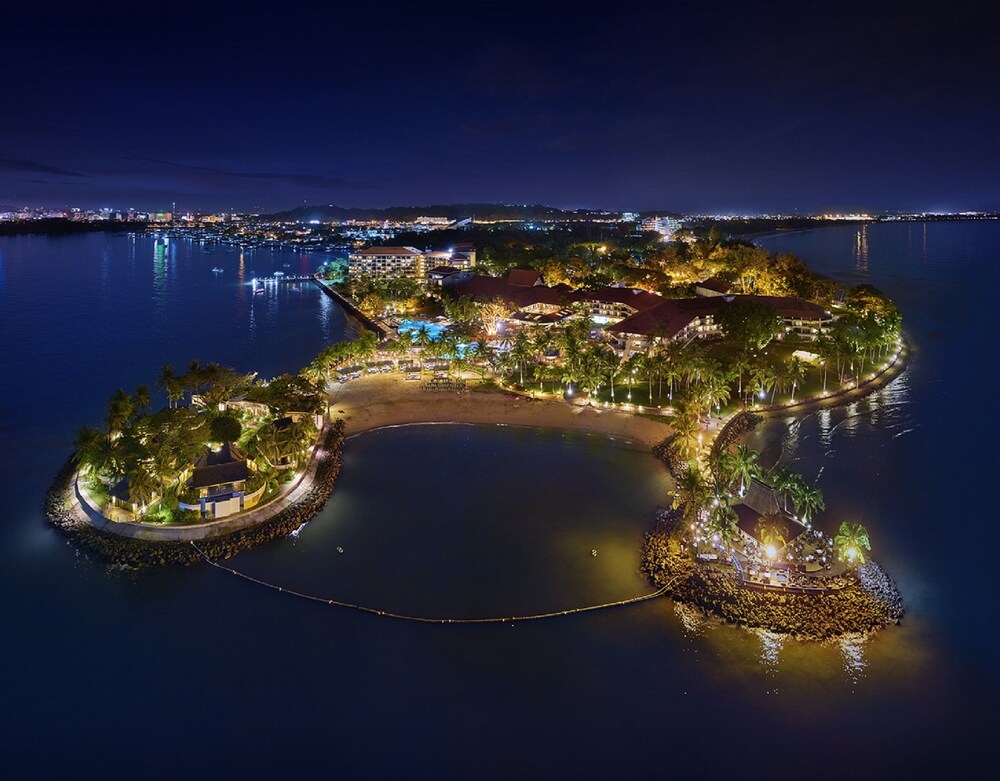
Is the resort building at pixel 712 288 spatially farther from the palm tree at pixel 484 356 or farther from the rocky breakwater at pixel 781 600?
the rocky breakwater at pixel 781 600

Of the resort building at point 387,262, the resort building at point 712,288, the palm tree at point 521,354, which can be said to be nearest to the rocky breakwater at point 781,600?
the palm tree at point 521,354

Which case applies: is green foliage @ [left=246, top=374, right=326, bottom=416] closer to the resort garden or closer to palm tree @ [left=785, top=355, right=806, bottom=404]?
the resort garden

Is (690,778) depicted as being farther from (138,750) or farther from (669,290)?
(669,290)

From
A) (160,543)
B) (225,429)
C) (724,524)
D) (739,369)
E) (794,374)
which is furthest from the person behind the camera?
(794,374)

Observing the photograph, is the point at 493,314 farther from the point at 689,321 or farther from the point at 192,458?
the point at 192,458

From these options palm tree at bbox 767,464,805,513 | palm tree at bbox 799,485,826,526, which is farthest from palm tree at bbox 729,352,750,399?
palm tree at bbox 799,485,826,526

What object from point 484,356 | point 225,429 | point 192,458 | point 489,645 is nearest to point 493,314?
point 484,356

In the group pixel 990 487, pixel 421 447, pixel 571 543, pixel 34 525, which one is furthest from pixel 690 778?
pixel 34 525
